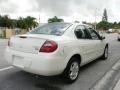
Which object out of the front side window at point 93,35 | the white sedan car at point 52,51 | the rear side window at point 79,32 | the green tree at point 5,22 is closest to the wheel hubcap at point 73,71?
the white sedan car at point 52,51

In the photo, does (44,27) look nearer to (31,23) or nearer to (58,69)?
(58,69)

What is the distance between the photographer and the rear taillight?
448 centimetres

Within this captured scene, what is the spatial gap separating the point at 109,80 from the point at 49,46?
84.2 inches

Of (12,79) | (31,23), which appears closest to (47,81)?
(12,79)

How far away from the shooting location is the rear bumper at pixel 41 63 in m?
4.41

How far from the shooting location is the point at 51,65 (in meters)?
4.43

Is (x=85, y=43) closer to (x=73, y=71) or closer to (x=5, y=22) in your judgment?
(x=73, y=71)

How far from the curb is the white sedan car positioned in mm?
678

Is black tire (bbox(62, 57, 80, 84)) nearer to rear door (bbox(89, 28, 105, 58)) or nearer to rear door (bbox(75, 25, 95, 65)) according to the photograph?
rear door (bbox(75, 25, 95, 65))

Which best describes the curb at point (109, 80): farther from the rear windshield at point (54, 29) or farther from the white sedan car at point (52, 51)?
the rear windshield at point (54, 29)

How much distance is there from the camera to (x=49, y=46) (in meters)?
4.50

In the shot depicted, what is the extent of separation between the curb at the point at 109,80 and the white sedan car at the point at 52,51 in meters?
0.68

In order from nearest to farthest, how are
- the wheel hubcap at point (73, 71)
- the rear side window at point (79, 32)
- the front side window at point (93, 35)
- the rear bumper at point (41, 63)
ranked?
1. the rear bumper at point (41, 63)
2. the wheel hubcap at point (73, 71)
3. the rear side window at point (79, 32)
4. the front side window at point (93, 35)

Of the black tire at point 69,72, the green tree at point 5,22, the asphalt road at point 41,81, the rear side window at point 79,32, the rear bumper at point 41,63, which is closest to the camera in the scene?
the rear bumper at point 41,63
